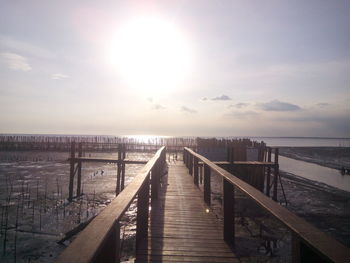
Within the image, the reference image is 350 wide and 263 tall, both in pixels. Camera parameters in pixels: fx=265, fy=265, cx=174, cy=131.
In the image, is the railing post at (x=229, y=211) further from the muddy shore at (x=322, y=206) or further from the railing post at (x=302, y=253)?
the muddy shore at (x=322, y=206)

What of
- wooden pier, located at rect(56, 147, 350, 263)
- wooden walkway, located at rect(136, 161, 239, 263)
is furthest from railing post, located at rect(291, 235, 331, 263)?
wooden walkway, located at rect(136, 161, 239, 263)

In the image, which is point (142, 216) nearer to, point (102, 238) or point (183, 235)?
point (183, 235)

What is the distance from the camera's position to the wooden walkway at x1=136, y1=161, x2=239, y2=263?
11.7 ft

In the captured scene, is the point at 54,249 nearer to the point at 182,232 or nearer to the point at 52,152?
the point at 182,232

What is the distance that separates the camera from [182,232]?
4.55 meters

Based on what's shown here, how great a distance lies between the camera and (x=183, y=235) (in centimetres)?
439

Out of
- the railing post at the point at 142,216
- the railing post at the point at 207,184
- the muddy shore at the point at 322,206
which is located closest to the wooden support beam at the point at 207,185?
the railing post at the point at 207,184

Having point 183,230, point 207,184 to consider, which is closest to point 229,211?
point 183,230

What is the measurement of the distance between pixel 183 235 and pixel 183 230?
258 mm

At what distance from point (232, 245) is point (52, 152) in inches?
1955

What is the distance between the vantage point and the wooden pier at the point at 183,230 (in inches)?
59.9

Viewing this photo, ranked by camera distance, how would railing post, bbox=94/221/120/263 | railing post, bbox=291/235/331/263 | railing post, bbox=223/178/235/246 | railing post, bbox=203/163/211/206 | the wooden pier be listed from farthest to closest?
1. railing post, bbox=203/163/211/206
2. railing post, bbox=223/178/235/246
3. railing post, bbox=94/221/120/263
4. railing post, bbox=291/235/331/263
5. the wooden pier

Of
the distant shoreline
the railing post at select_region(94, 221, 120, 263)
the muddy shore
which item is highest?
the railing post at select_region(94, 221, 120, 263)

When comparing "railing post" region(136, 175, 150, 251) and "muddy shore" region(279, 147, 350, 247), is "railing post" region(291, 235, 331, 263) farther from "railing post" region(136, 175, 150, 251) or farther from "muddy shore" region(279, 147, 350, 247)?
"muddy shore" region(279, 147, 350, 247)
